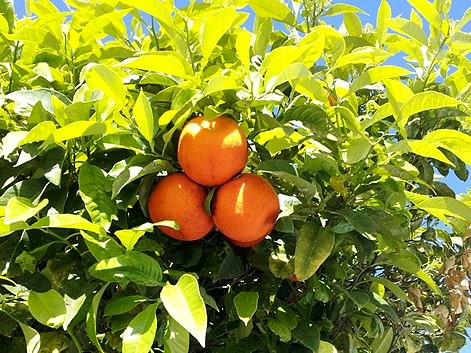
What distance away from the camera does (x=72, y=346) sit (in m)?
1.00

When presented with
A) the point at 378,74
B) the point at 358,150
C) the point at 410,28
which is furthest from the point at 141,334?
the point at 410,28

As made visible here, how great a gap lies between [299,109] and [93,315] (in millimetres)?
399

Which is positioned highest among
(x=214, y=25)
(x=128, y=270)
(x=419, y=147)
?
(x=214, y=25)

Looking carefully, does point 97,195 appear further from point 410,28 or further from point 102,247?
point 410,28

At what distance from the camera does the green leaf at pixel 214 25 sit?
90cm

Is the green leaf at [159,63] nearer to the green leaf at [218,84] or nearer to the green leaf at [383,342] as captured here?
the green leaf at [218,84]

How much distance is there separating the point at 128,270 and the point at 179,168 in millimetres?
203

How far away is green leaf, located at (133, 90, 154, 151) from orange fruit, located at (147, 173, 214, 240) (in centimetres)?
7

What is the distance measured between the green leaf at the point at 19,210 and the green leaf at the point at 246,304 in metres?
0.31

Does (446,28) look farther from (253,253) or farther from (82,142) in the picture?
(82,142)

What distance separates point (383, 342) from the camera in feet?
4.50

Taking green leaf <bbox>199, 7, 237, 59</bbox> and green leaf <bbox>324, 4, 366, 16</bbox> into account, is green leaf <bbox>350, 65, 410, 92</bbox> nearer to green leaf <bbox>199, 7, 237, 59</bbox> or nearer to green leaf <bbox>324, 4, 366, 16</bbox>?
green leaf <bbox>199, 7, 237, 59</bbox>

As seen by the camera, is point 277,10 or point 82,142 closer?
point 82,142

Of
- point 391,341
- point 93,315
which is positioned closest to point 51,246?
point 93,315
